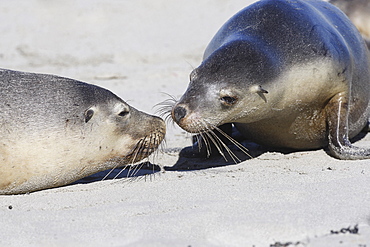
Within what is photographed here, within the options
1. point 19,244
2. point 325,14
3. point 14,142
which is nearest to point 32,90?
point 14,142

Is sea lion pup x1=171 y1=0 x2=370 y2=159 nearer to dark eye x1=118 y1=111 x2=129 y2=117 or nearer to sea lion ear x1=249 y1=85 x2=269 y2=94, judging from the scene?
sea lion ear x1=249 y1=85 x2=269 y2=94

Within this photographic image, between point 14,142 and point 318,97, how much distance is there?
229 cm

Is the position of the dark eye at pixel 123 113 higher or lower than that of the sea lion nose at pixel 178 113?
higher

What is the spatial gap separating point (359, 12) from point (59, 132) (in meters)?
6.51

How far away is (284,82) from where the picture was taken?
15.2 ft

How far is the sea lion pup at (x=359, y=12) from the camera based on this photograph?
9.27 metres

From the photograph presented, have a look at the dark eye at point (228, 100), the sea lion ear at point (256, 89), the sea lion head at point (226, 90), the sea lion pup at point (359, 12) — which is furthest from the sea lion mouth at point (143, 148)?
the sea lion pup at point (359, 12)

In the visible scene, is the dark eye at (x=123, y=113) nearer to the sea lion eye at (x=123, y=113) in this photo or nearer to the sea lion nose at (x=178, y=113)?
the sea lion eye at (x=123, y=113)

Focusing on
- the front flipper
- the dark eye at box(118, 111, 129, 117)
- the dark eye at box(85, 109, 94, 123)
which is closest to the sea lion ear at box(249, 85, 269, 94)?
the front flipper

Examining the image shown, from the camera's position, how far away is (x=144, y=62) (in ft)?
36.0

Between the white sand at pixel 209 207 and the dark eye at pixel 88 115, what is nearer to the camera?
the white sand at pixel 209 207

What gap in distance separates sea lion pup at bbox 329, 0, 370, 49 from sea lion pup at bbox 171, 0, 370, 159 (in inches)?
159

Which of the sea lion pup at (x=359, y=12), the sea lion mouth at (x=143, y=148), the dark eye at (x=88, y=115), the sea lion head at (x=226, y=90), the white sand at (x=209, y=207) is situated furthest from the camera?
the sea lion pup at (x=359, y=12)

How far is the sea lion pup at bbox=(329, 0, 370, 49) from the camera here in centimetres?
927
